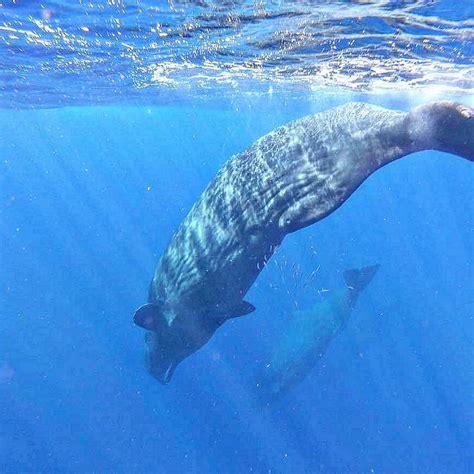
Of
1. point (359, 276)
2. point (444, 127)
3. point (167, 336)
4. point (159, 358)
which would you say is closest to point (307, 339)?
point (359, 276)

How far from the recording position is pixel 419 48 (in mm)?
13617

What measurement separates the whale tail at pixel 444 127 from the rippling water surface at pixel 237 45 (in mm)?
6285

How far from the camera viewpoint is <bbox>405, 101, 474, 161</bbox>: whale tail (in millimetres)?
4246

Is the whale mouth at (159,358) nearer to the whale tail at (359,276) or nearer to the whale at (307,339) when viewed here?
the whale at (307,339)

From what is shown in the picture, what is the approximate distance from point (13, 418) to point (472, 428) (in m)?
29.4

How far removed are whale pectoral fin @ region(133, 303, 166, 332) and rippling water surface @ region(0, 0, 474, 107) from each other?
20.7ft

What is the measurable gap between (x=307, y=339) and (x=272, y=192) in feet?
42.6

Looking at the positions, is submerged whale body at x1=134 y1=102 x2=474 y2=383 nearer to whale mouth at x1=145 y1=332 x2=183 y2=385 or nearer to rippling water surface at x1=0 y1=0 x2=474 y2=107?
whale mouth at x1=145 y1=332 x2=183 y2=385

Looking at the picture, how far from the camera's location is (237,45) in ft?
45.1

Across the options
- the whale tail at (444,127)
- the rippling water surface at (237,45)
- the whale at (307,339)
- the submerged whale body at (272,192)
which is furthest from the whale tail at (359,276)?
the whale tail at (444,127)

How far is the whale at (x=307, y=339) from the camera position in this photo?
1792 cm

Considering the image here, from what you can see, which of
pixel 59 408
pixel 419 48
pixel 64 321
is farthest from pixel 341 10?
pixel 64 321

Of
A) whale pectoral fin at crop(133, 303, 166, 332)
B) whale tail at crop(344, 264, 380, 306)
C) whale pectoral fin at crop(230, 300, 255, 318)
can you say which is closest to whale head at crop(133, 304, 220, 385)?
whale pectoral fin at crop(133, 303, 166, 332)

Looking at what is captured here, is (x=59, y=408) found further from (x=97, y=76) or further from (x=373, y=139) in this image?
(x=373, y=139)
